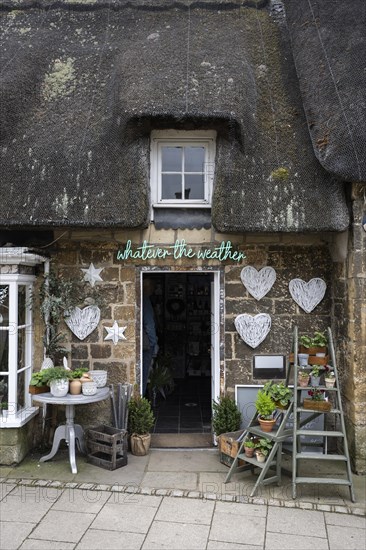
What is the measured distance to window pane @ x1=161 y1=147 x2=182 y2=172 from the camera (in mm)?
6012

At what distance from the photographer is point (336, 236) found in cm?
563

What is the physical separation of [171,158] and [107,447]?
11.4 feet

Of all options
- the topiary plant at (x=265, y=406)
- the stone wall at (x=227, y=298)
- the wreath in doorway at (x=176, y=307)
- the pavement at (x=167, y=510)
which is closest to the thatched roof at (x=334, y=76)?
the stone wall at (x=227, y=298)

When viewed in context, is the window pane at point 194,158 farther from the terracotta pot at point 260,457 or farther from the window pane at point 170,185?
the terracotta pot at point 260,457

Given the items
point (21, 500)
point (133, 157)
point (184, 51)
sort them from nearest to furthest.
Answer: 1. point (21, 500)
2. point (133, 157)
3. point (184, 51)

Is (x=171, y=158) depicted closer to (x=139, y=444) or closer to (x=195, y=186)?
→ (x=195, y=186)

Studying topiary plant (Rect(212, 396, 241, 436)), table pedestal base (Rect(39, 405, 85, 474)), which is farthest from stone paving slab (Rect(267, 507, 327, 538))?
table pedestal base (Rect(39, 405, 85, 474))

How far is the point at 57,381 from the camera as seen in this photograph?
518 cm

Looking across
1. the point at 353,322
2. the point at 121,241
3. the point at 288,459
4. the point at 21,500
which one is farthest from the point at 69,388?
the point at 353,322

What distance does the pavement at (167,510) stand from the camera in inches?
149

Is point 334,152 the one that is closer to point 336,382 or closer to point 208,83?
point 208,83

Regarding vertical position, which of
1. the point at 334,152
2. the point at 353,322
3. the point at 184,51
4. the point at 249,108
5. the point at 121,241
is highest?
the point at 184,51

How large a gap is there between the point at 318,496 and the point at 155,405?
3612mm

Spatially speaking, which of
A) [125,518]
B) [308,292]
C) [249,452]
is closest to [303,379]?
[249,452]
